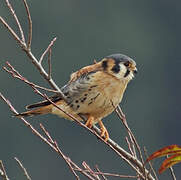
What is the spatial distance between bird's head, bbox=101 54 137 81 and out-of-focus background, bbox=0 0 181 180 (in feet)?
122

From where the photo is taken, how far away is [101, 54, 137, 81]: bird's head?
624 cm

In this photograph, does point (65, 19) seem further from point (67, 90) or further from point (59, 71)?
point (67, 90)

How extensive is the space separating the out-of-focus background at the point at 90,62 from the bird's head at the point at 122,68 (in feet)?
122

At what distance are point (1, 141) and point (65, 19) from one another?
67.0 ft

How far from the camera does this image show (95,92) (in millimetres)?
6094

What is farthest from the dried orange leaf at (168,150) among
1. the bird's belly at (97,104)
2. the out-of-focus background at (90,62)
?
the out-of-focus background at (90,62)

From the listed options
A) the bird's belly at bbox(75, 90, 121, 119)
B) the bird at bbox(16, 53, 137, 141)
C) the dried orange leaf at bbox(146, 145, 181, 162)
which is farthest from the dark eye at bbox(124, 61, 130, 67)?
the dried orange leaf at bbox(146, 145, 181, 162)

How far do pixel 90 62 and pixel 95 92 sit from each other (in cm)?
5145

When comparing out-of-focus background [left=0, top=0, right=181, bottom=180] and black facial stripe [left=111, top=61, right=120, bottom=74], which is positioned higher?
black facial stripe [left=111, top=61, right=120, bottom=74]

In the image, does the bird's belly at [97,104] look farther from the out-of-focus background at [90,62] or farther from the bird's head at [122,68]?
the out-of-focus background at [90,62]

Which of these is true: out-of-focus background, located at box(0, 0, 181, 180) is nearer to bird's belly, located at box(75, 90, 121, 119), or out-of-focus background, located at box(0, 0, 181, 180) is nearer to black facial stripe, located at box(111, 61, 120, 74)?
black facial stripe, located at box(111, 61, 120, 74)

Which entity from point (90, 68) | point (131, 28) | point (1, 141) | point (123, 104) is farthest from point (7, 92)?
point (90, 68)

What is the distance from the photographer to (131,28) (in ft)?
217

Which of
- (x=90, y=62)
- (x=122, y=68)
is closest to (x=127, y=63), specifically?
(x=122, y=68)
